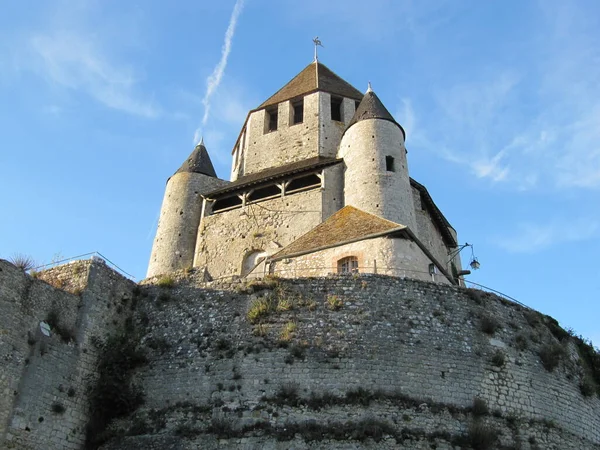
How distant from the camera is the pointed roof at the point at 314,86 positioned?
96.2 ft

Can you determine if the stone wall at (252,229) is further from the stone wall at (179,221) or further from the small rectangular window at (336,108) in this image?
the small rectangular window at (336,108)

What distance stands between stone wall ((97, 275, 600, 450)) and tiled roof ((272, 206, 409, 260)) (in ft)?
7.78

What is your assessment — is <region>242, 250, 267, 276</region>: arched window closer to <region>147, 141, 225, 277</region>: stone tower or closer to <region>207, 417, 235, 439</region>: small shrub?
<region>147, 141, 225, 277</region>: stone tower

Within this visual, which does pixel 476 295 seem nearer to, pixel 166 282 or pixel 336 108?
pixel 166 282

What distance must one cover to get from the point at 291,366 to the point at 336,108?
57.3 ft

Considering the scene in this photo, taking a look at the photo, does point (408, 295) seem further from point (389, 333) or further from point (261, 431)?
point (261, 431)

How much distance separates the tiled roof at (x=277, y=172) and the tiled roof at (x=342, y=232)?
4.34m

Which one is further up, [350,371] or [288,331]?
[288,331]

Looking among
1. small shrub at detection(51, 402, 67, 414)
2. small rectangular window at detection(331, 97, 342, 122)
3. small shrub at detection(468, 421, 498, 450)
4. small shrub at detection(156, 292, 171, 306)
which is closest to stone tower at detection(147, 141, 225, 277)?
small rectangular window at detection(331, 97, 342, 122)

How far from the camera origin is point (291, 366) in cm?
1406

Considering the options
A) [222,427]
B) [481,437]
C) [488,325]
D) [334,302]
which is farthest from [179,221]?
[481,437]

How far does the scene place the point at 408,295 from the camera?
1548 centimetres

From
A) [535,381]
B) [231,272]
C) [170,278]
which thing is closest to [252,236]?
[231,272]

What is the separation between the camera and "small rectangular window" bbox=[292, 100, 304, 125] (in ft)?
95.6
